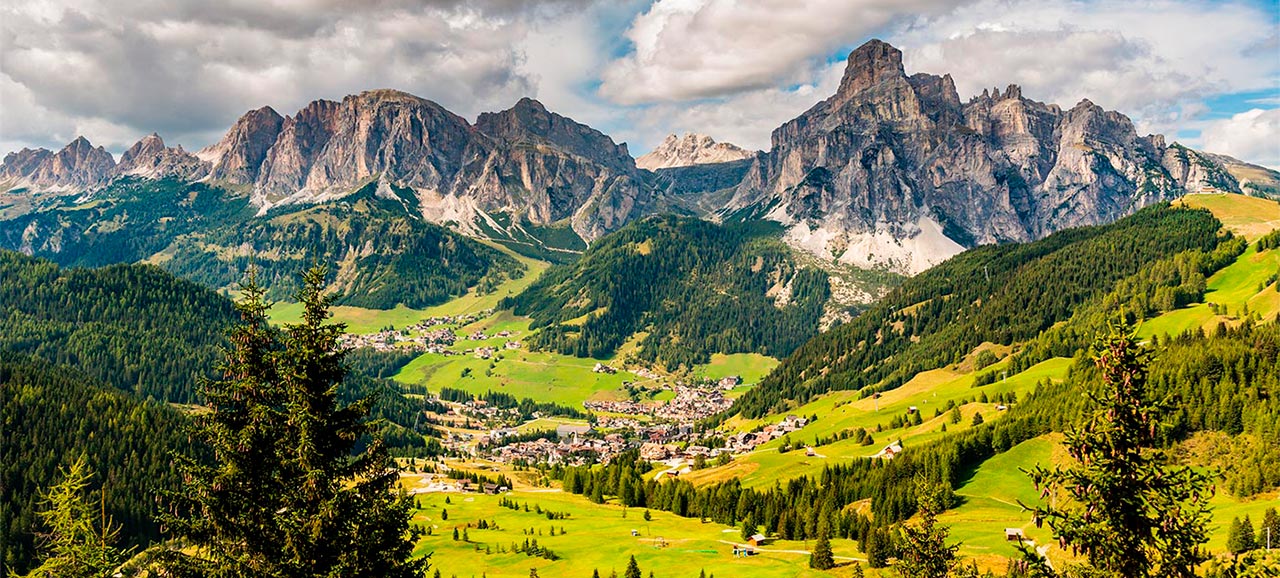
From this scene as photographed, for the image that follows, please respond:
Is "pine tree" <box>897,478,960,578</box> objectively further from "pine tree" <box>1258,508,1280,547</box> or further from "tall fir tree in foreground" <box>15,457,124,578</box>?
"pine tree" <box>1258,508,1280,547</box>

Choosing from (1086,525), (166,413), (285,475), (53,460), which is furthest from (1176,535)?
(166,413)

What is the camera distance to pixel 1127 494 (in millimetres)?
23422

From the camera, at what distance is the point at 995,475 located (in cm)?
15625

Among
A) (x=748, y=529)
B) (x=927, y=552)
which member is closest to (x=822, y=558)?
(x=748, y=529)

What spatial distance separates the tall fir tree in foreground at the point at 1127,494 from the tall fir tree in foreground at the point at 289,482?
2146cm

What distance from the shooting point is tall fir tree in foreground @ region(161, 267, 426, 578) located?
2642 centimetres

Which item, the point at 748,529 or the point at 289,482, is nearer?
the point at 289,482

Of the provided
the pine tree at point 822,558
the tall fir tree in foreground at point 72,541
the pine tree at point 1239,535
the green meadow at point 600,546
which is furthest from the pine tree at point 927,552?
the pine tree at point 1239,535

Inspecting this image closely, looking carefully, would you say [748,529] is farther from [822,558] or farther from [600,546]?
[822,558]

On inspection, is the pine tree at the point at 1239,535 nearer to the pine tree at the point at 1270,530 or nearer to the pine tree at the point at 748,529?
the pine tree at the point at 1270,530

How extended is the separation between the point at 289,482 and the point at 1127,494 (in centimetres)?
2709

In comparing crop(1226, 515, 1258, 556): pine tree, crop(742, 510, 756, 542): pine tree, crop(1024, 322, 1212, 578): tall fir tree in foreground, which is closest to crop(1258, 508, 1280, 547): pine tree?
crop(1226, 515, 1258, 556): pine tree

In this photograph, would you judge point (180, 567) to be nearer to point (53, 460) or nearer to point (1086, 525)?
point (1086, 525)

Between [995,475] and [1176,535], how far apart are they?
14735cm
